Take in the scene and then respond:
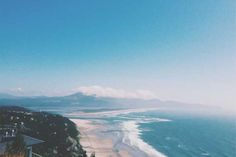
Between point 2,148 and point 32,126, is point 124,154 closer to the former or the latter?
point 32,126

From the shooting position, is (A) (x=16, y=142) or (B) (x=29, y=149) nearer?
(A) (x=16, y=142)

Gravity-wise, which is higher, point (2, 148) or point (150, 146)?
point (2, 148)

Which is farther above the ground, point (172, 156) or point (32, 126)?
point (32, 126)

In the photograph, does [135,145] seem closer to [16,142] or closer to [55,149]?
[55,149]

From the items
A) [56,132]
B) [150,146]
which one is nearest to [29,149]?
[56,132]

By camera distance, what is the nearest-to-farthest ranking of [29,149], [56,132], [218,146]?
[29,149], [56,132], [218,146]

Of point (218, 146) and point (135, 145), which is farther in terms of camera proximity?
point (218, 146)

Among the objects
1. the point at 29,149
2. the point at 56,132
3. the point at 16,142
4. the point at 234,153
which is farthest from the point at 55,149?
the point at 234,153

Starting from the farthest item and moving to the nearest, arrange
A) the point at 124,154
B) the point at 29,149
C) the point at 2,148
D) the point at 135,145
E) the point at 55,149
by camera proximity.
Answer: the point at 135,145 → the point at 124,154 → the point at 55,149 → the point at 29,149 → the point at 2,148

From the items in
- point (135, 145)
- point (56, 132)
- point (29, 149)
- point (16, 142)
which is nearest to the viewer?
point (16, 142)
